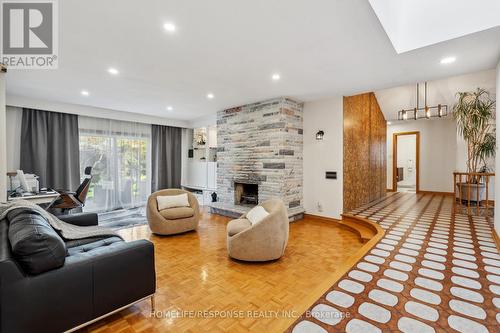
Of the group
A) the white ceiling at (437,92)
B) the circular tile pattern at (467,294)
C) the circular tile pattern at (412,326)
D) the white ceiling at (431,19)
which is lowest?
the circular tile pattern at (412,326)

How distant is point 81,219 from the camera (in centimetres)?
297

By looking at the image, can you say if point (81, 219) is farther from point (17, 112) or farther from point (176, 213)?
point (17, 112)

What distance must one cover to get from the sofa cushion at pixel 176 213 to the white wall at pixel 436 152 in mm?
8008

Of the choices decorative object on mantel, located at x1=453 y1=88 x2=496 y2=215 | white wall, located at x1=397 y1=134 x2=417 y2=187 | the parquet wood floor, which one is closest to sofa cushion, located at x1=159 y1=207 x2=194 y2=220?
the parquet wood floor

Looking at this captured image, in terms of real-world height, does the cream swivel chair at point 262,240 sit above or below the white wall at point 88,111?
below

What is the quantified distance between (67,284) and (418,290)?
273cm

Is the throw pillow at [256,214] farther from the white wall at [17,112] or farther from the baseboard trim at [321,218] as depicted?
the white wall at [17,112]

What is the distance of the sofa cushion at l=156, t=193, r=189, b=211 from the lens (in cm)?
406

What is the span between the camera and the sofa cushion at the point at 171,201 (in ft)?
13.3

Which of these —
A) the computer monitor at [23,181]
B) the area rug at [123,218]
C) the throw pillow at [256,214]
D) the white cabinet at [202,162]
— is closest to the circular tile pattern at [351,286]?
the throw pillow at [256,214]

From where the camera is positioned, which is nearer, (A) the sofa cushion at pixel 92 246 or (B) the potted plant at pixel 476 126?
(A) the sofa cushion at pixel 92 246

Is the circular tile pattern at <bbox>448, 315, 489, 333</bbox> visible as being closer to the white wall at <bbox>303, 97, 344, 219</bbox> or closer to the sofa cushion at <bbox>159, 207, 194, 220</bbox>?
the white wall at <bbox>303, 97, 344, 219</bbox>

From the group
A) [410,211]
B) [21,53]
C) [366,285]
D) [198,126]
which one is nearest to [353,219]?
[410,211]

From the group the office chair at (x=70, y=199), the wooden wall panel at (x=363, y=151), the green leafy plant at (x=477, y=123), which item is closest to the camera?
the office chair at (x=70, y=199)
